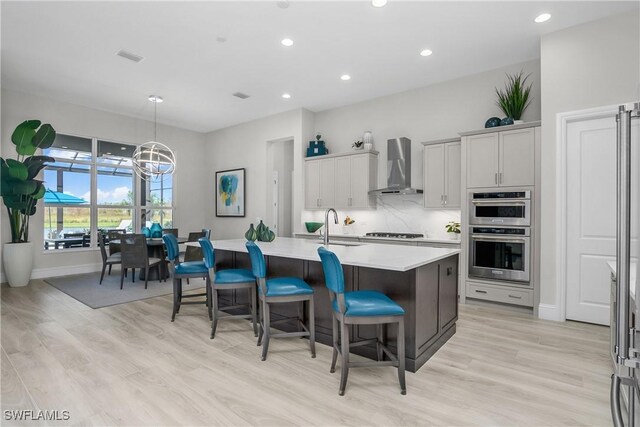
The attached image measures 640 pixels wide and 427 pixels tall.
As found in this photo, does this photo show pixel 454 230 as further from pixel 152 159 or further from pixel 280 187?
pixel 152 159

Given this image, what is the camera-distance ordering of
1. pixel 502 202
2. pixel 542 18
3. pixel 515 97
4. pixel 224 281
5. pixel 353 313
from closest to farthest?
1. pixel 353 313
2. pixel 224 281
3. pixel 542 18
4. pixel 502 202
5. pixel 515 97

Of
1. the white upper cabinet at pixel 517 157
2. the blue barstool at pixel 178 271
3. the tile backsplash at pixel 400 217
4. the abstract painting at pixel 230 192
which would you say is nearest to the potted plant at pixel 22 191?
the blue barstool at pixel 178 271

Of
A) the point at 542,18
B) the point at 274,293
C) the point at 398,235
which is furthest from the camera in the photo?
the point at 398,235

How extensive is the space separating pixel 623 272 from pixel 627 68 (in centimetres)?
332

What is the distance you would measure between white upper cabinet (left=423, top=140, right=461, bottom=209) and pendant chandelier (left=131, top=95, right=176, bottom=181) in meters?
3.95

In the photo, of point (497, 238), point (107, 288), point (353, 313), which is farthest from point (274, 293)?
point (107, 288)

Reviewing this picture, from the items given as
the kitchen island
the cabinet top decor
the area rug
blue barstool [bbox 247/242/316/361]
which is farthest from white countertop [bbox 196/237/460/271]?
the area rug

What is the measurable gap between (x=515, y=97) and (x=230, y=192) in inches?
229

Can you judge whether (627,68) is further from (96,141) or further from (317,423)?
(96,141)

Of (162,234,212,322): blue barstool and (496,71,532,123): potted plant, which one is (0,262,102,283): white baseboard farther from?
(496,71,532,123): potted plant

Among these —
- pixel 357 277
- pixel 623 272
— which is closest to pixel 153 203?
pixel 357 277

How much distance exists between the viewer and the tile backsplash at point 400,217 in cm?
518

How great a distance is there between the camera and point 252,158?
7.31 metres

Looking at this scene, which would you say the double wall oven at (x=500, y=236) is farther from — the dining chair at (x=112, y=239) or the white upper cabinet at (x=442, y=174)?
the dining chair at (x=112, y=239)
